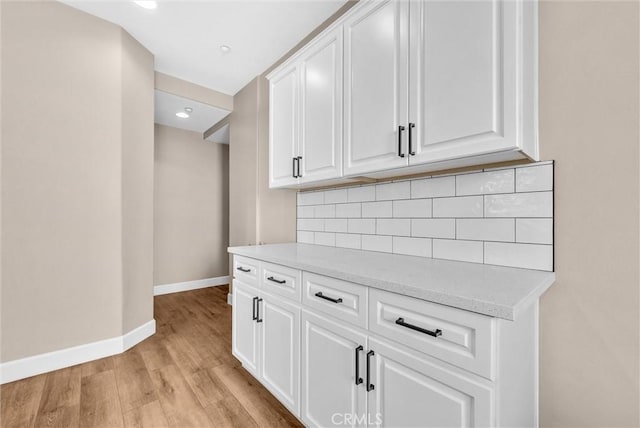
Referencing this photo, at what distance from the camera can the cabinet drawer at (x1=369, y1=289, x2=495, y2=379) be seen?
2.45ft

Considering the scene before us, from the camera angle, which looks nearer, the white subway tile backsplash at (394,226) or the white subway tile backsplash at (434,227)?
the white subway tile backsplash at (434,227)

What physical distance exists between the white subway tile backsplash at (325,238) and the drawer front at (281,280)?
2.01 ft

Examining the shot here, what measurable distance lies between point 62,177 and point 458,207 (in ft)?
8.76

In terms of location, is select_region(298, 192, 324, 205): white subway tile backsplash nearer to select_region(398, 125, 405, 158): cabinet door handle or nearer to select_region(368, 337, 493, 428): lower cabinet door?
select_region(398, 125, 405, 158): cabinet door handle

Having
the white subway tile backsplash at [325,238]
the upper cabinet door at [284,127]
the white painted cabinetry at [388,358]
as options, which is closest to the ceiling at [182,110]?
the upper cabinet door at [284,127]

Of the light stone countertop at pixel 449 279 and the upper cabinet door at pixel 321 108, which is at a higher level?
the upper cabinet door at pixel 321 108

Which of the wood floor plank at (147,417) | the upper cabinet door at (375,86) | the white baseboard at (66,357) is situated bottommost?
the wood floor plank at (147,417)

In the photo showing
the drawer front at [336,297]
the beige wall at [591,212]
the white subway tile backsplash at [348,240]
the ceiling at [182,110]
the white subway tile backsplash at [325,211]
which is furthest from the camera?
the ceiling at [182,110]

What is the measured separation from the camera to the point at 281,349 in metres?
1.50

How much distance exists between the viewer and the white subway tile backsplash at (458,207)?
130 cm

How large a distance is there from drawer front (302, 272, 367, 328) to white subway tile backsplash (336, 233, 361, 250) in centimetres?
62

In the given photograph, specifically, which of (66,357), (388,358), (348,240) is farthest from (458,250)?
(66,357)

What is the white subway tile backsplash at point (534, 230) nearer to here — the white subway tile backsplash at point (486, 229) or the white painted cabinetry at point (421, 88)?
the white subway tile backsplash at point (486, 229)

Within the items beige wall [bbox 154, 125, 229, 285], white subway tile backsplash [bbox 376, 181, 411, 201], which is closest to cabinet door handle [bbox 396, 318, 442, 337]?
white subway tile backsplash [bbox 376, 181, 411, 201]
